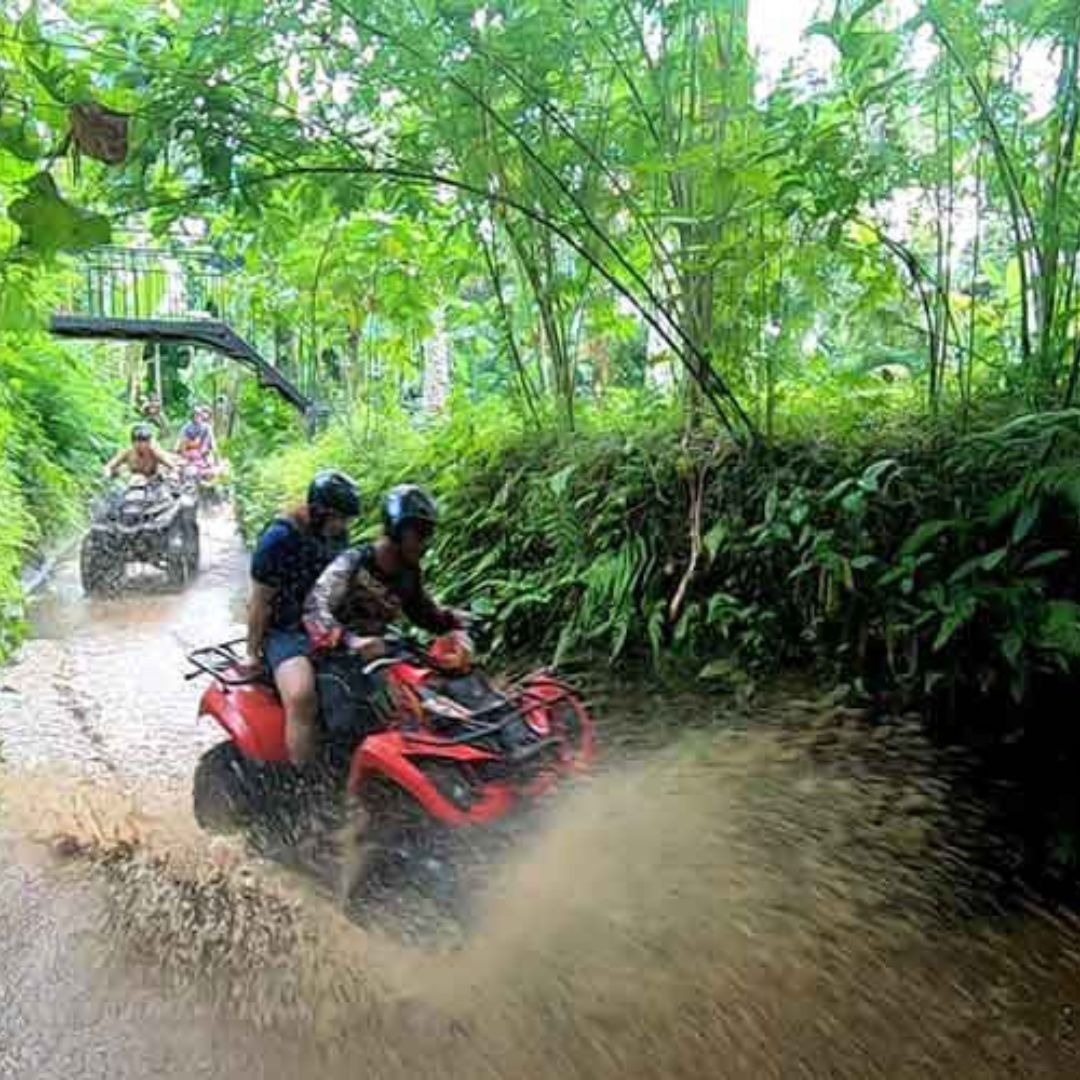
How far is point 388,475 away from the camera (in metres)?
7.46

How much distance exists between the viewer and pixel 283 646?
3.94m

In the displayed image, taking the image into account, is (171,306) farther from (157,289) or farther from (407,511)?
(407,511)

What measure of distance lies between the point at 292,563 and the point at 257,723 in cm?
56

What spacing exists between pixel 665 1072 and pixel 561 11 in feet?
11.7

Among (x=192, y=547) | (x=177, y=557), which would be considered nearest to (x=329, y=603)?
(x=177, y=557)

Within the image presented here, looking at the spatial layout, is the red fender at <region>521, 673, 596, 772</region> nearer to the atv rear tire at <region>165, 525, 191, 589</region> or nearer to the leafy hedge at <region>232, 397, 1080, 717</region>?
the leafy hedge at <region>232, 397, 1080, 717</region>

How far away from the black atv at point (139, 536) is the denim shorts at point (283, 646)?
5.70 meters

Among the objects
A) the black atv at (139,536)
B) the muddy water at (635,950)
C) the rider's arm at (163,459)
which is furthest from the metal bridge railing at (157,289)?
the muddy water at (635,950)

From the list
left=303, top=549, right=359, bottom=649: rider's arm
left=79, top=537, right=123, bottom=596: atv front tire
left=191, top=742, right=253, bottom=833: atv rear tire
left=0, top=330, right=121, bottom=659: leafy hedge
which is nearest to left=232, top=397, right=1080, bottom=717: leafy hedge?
left=303, top=549, right=359, bottom=649: rider's arm

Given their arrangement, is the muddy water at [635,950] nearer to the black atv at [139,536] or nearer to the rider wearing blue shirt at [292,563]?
the rider wearing blue shirt at [292,563]

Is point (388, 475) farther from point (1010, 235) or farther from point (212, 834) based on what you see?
point (1010, 235)

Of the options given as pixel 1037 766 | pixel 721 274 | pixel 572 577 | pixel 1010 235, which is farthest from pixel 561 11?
pixel 1037 766

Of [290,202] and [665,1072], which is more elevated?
[290,202]

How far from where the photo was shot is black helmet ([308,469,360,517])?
3.95 m
